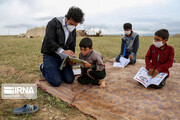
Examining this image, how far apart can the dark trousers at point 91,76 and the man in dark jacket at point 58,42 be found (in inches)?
11.9

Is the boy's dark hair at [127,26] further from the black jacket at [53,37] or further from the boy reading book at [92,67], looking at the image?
the black jacket at [53,37]

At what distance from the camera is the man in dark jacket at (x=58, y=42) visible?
3.02m

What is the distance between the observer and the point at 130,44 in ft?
16.2

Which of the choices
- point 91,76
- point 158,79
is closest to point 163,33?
point 158,79

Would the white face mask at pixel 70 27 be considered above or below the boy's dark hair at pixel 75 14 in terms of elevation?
below

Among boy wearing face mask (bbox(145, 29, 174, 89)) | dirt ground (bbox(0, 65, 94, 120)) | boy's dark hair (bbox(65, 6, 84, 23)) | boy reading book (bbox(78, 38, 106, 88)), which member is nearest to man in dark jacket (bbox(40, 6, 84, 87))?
boy's dark hair (bbox(65, 6, 84, 23))

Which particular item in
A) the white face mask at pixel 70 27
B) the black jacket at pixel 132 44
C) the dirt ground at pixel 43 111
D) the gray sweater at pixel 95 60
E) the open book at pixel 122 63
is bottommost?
the dirt ground at pixel 43 111

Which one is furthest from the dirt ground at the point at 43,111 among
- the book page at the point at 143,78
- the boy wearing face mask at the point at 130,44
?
the boy wearing face mask at the point at 130,44

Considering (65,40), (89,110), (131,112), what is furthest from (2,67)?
(131,112)

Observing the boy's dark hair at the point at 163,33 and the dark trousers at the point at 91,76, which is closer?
the boy's dark hair at the point at 163,33

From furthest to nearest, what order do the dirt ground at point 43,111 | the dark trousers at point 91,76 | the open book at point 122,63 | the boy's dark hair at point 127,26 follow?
the open book at point 122,63
the boy's dark hair at point 127,26
the dark trousers at point 91,76
the dirt ground at point 43,111

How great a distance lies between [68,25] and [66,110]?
1.73 m

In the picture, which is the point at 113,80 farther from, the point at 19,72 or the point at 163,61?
the point at 19,72

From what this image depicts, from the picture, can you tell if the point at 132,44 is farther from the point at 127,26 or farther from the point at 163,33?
the point at 163,33
